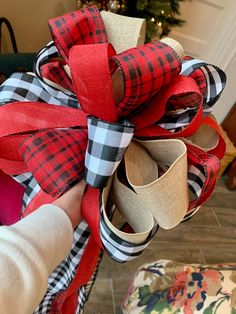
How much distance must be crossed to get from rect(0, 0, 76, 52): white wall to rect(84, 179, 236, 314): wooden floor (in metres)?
1.03

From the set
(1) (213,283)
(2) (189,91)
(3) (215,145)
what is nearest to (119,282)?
(1) (213,283)

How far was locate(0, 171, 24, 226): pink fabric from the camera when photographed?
45 cm

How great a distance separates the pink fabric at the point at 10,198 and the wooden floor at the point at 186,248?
24.8 inches

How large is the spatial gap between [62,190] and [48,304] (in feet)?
1.16

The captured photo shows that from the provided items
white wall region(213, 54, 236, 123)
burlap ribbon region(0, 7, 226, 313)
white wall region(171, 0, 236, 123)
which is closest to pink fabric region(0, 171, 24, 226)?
burlap ribbon region(0, 7, 226, 313)

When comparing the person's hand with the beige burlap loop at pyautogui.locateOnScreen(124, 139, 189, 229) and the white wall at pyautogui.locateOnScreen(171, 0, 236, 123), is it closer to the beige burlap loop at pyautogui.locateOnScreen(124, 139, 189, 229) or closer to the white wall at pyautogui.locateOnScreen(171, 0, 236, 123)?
the beige burlap loop at pyautogui.locateOnScreen(124, 139, 189, 229)

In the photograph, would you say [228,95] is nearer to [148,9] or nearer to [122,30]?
[148,9]

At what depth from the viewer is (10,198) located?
17.6 inches

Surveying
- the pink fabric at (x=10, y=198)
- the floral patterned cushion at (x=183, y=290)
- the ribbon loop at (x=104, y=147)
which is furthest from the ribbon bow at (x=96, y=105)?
the floral patterned cushion at (x=183, y=290)

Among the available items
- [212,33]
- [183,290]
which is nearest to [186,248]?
[183,290]

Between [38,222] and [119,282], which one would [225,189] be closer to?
[119,282]

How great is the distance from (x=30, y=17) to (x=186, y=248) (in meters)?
1.24

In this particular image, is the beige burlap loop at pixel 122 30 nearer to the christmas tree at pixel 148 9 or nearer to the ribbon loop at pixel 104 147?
the ribbon loop at pixel 104 147

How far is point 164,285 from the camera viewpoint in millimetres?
656
